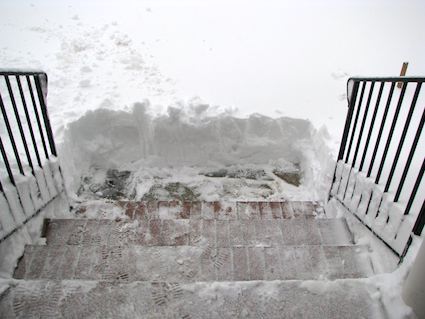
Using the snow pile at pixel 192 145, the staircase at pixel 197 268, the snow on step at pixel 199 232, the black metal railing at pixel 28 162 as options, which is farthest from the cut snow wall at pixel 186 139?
the snow on step at pixel 199 232

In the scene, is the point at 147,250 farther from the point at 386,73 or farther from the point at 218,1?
Answer: the point at 218,1

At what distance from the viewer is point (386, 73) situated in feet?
18.9

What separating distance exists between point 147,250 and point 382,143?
2973 millimetres

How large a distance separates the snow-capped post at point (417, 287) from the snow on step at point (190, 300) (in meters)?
0.18

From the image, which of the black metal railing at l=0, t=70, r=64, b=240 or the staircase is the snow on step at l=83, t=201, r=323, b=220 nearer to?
the staircase

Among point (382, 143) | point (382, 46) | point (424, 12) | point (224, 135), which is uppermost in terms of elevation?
point (424, 12)

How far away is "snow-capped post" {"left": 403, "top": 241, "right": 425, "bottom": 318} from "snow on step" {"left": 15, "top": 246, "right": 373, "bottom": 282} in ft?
1.86

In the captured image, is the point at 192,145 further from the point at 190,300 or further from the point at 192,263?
the point at 190,300

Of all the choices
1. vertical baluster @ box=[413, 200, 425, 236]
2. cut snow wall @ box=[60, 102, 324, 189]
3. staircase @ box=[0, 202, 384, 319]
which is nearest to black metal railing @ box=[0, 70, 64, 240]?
staircase @ box=[0, 202, 384, 319]

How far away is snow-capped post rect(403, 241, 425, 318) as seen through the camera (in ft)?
6.18

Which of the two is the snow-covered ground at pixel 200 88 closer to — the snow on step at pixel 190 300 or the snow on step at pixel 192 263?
the snow on step at pixel 192 263

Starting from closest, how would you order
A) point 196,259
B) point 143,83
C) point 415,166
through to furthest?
point 196,259
point 415,166
point 143,83

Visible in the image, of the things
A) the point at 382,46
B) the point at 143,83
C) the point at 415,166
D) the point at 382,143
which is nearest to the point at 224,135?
the point at 143,83

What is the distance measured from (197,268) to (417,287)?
134 cm
